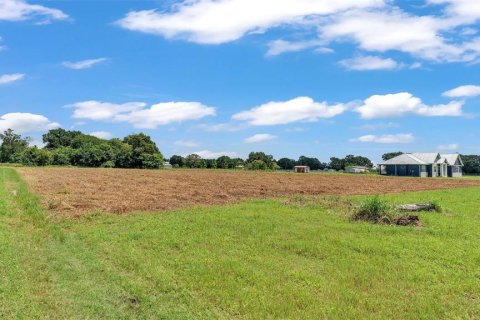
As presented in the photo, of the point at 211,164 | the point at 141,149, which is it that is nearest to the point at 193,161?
the point at 211,164

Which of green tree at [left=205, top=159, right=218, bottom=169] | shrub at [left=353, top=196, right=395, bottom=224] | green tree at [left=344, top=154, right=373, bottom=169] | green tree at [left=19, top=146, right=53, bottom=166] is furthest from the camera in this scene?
green tree at [left=344, top=154, right=373, bottom=169]

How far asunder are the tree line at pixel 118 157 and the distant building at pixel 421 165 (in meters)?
35.3

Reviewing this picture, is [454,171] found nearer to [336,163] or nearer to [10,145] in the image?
[336,163]

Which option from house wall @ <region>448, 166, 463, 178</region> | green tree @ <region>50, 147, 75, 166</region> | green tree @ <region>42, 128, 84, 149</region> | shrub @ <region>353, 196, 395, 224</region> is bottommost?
shrub @ <region>353, 196, 395, 224</region>

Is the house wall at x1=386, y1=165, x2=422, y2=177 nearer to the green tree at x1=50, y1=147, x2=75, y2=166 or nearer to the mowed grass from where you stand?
the mowed grass

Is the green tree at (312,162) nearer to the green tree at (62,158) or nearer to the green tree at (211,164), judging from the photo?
the green tree at (211,164)

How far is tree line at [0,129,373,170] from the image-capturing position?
10681 cm

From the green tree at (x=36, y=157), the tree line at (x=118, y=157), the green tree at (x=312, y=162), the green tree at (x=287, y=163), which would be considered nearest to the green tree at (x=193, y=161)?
the tree line at (x=118, y=157)

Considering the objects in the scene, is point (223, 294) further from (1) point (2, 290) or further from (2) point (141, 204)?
(2) point (141, 204)

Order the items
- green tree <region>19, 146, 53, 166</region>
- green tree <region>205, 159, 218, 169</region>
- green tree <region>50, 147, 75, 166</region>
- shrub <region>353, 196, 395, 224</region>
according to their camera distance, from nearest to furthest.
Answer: shrub <region>353, 196, 395, 224</region> < green tree <region>19, 146, 53, 166</region> < green tree <region>50, 147, 75, 166</region> < green tree <region>205, 159, 218, 169</region>

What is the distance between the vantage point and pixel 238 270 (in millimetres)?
8883

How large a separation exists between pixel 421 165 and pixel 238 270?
279 feet

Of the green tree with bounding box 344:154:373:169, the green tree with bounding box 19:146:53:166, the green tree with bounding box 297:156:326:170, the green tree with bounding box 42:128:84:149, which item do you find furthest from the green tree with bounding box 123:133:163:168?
the green tree with bounding box 344:154:373:169

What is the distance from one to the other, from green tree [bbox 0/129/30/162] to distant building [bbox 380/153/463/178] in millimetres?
116206
